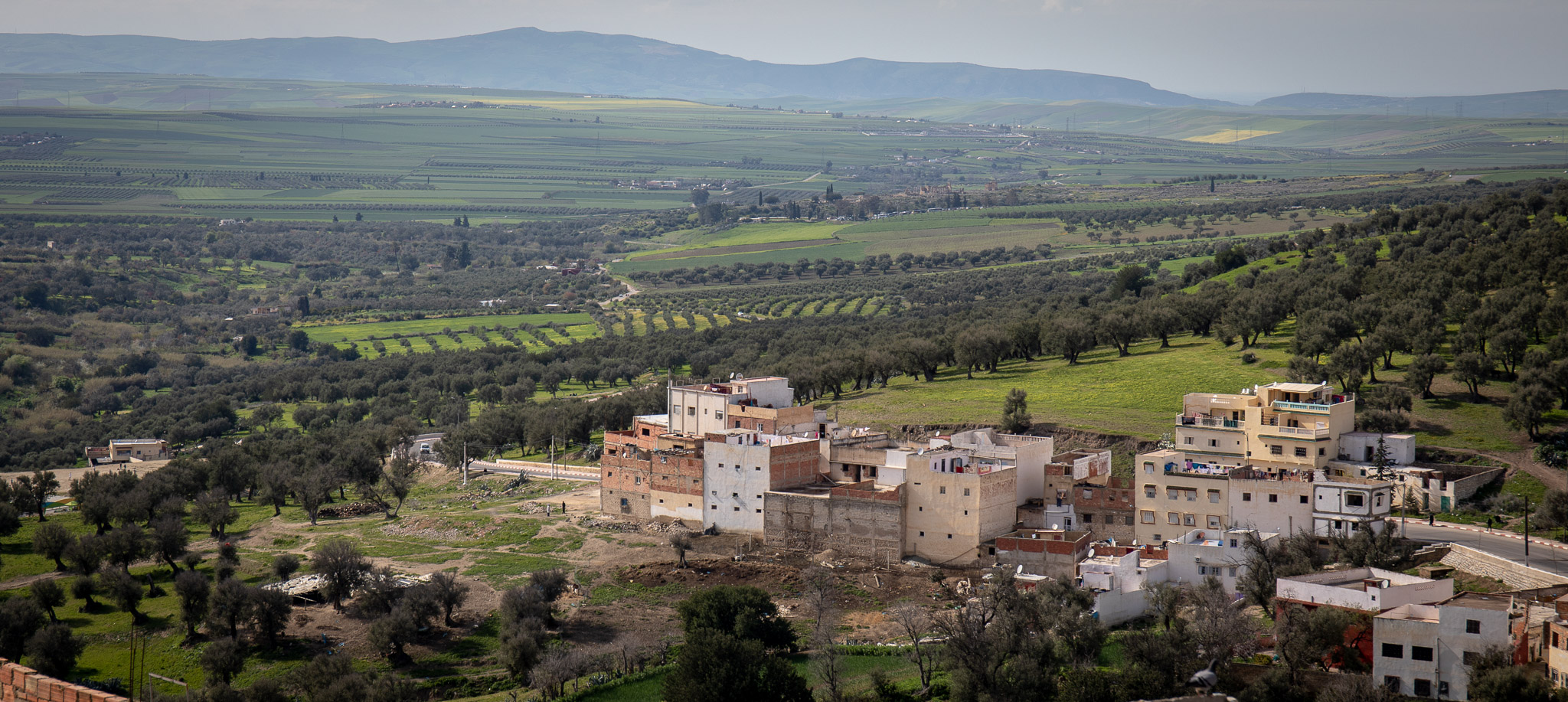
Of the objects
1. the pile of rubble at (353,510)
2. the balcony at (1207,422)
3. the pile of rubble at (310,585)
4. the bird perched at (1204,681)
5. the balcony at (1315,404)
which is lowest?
the pile of rubble at (353,510)

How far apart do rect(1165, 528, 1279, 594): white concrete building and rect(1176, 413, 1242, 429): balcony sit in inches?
337

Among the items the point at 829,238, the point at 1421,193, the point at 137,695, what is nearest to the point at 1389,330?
the point at 137,695

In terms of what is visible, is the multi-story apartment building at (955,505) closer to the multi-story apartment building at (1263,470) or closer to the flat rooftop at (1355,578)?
the multi-story apartment building at (1263,470)

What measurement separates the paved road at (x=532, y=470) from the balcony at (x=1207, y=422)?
26599mm

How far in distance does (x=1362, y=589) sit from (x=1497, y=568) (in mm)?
5015

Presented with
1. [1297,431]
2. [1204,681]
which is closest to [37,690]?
[1204,681]

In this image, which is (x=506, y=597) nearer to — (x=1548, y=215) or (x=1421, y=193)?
(x=1548, y=215)

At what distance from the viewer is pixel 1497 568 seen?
38.8m

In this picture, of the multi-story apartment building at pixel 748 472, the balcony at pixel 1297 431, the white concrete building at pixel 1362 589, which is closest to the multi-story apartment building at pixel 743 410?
the multi-story apartment building at pixel 748 472

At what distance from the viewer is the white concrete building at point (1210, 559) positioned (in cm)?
4238

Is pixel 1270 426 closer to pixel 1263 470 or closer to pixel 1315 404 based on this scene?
pixel 1315 404

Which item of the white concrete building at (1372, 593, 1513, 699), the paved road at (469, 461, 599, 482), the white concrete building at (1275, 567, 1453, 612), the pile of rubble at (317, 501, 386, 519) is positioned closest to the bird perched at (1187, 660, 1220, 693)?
the white concrete building at (1372, 593, 1513, 699)

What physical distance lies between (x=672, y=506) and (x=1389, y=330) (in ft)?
Answer: 106

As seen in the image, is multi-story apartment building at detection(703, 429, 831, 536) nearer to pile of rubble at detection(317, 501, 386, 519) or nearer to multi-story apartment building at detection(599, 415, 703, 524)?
multi-story apartment building at detection(599, 415, 703, 524)
